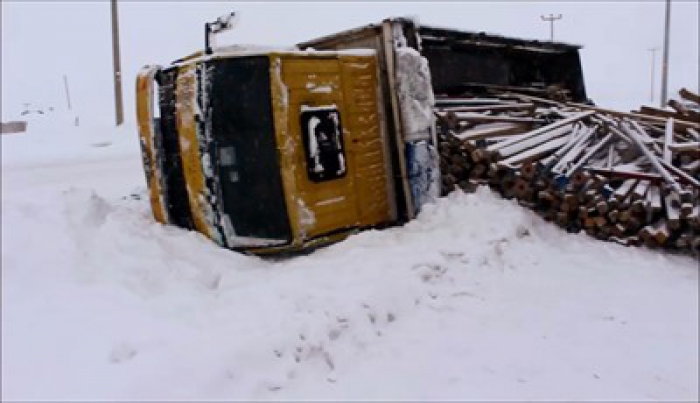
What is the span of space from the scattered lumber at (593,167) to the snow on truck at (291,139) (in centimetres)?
51

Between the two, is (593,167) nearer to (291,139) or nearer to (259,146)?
(291,139)

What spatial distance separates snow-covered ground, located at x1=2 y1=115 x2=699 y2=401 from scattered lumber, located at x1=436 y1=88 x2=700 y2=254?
0.82ft

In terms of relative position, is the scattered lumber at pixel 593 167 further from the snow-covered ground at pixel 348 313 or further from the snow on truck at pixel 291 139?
the snow on truck at pixel 291 139

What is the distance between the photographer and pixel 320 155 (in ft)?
18.6

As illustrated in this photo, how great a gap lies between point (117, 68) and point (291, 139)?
1852cm

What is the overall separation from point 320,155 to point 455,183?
177 cm

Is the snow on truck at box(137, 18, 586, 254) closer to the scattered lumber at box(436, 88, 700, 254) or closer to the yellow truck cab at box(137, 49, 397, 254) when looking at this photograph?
the yellow truck cab at box(137, 49, 397, 254)

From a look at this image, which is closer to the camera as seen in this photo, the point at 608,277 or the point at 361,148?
the point at 608,277

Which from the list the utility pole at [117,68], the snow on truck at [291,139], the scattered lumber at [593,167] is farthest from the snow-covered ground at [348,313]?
the utility pole at [117,68]

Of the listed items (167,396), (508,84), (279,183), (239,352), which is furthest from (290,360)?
(508,84)

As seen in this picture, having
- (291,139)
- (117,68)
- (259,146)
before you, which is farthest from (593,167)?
(117,68)

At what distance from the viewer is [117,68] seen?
71.2 feet

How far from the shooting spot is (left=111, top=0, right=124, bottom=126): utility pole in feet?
69.3

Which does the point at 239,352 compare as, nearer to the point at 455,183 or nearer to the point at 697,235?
the point at 455,183
